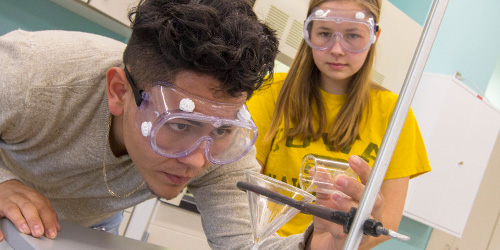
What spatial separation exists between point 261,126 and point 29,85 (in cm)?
82

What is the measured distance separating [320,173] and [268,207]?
0.59 ft

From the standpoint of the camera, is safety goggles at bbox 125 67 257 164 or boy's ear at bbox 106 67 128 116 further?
boy's ear at bbox 106 67 128 116

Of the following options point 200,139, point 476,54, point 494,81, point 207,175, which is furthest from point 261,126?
A: point 494,81

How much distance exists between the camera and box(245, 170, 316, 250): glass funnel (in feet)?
2.66

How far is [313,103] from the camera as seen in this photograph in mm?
1714

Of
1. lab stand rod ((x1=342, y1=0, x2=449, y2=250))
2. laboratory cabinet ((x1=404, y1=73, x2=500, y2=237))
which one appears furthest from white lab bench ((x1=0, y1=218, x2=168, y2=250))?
laboratory cabinet ((x1=404, y1=73, x2=500, y2=237))

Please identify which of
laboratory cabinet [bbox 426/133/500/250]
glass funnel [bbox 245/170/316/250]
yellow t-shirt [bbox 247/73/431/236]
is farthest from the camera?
laboratory cabinet [bbox 426/133/500/250]

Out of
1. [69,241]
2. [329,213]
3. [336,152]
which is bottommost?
[69,241]

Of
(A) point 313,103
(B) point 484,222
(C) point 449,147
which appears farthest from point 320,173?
(B) point 484,222

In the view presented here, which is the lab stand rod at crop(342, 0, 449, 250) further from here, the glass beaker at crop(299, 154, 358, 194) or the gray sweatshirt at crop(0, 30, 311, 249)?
the gray sweatshirt at crop(0, 30, 311, 249)

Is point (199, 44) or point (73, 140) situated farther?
point (73, 140)

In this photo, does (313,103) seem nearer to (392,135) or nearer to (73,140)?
(73,140)

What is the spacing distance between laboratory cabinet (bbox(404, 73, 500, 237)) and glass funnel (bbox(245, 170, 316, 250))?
311cm

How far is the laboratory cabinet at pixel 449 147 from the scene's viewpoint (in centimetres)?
372
